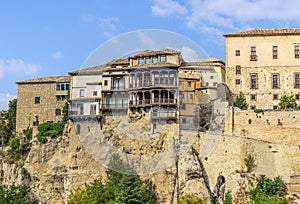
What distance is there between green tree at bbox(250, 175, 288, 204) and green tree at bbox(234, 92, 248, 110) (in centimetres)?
1163

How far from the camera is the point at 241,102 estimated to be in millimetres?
62750

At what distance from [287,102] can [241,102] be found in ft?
16.1

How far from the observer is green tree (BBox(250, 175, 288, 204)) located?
164 feet

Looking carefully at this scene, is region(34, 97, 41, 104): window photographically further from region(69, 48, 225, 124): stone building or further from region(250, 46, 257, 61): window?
region(250, 46, 257, 61): window

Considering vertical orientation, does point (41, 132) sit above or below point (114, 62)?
below

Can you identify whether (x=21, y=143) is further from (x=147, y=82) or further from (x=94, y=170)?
(x=147, y=82)

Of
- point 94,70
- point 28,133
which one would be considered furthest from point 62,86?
point 94,70

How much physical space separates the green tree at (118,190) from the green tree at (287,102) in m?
16.8

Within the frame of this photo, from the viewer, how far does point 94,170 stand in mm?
62250

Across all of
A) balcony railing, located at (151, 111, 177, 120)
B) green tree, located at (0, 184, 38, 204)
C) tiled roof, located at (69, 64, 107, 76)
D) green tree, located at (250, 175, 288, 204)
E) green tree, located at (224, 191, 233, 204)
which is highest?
tiled roof, located at (69, 64, 107, 76)

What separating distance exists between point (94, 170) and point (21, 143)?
38.1 ft

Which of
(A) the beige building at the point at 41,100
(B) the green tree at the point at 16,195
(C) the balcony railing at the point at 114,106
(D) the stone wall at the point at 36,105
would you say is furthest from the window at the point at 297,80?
(B) the green tree at the point at 16,195

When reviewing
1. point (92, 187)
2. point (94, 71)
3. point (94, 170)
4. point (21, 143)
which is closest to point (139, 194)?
point (92, 187)

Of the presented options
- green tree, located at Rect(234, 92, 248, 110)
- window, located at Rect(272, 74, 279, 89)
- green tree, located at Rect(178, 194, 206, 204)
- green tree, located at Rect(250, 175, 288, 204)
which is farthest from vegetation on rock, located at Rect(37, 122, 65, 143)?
green tree, located at Rect(250, 175, 288, 204)
